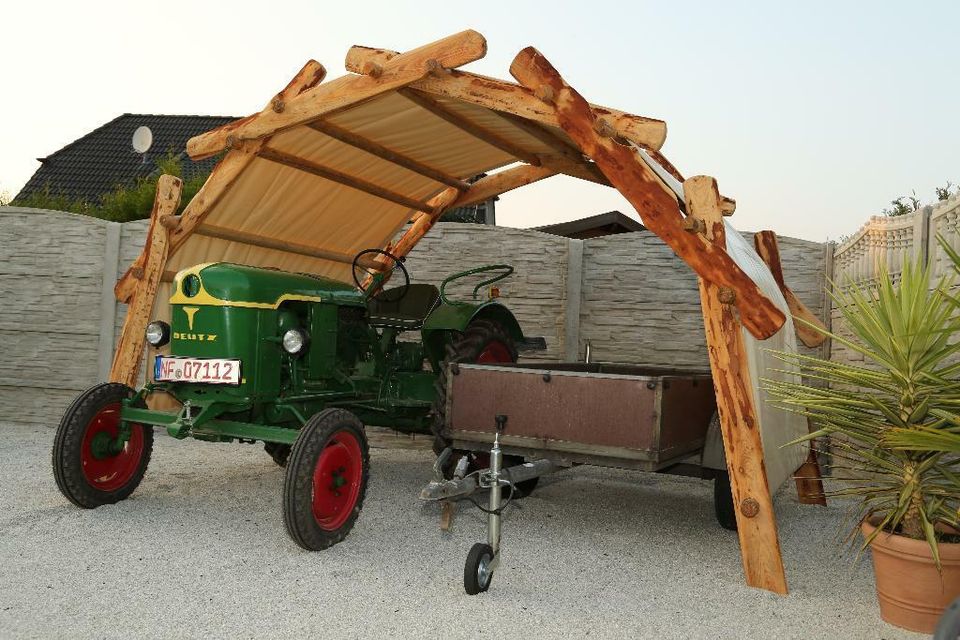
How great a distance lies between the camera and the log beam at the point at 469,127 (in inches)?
201

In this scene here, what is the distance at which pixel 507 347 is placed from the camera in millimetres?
5875

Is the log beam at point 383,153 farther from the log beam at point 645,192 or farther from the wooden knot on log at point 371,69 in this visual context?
the log beam at point 645,192

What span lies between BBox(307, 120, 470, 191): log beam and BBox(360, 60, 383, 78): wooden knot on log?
0.75 metres

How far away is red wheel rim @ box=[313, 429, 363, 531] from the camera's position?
13.5 feet

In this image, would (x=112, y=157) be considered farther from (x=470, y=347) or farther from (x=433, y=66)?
(x=433, y=66)

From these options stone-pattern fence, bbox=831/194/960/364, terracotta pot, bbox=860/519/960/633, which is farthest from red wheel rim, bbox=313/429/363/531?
stone-pattern fence, bbox=831/194/960/364

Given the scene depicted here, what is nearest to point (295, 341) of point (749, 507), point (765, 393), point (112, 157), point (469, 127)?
point (469, 127)

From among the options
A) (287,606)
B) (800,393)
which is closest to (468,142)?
(800,393)

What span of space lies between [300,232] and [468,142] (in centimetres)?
174

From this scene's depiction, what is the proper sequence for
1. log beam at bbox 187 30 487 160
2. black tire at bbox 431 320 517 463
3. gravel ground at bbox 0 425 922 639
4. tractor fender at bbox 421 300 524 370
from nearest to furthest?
gravel ground at bbox 0 425 922 639 → log beam at bbox 187 30 487 160 → black tire at bbox 431 320 517 463 → tractor fender at bbox 421 300 524 370

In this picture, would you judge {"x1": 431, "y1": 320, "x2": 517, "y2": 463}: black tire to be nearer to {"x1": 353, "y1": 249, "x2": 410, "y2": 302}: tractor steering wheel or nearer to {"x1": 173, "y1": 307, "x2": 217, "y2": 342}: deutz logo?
{"x1": 353, "y1": 249, "x2": 410, "y2": 302}: tractor steering wheel

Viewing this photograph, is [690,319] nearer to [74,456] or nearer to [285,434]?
[285,434]

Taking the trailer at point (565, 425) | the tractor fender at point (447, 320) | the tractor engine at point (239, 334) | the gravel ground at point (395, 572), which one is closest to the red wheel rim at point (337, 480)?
the gravel ground at point (395, 572)

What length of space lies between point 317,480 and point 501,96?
7.55 ft
